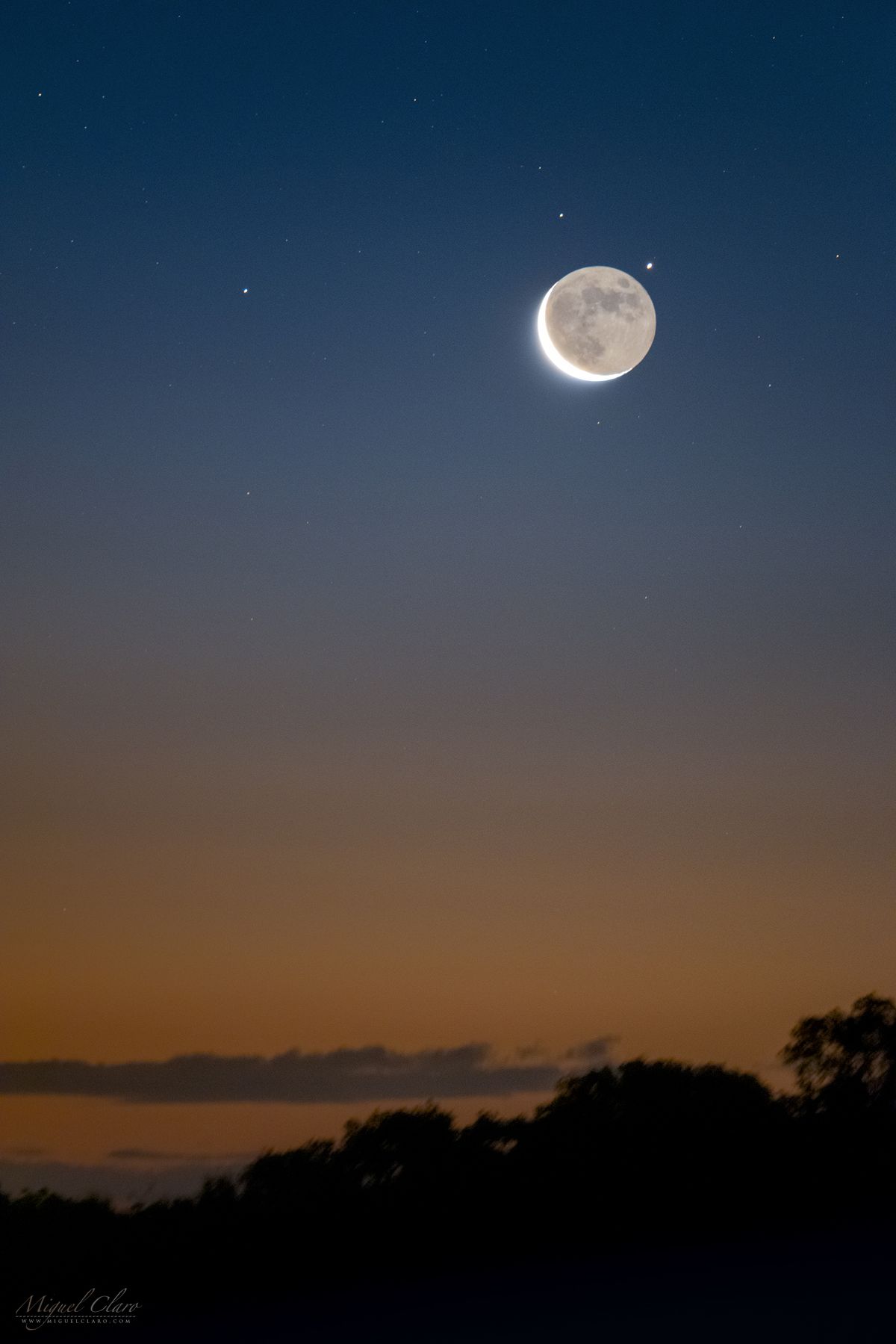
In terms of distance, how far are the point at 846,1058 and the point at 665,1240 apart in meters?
19.3

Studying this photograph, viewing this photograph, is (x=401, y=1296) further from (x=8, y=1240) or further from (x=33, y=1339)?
(x=8, y=1240)

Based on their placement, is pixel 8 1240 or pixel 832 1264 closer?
pixel 832 1264

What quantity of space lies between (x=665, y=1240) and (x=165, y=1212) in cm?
1187

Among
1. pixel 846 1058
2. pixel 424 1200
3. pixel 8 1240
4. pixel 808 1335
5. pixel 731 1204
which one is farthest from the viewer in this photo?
pixel 846 1058

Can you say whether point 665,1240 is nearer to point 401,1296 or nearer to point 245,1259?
point 401,1296

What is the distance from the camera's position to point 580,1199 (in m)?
24.1

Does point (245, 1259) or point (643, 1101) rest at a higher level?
point (643, 1101)

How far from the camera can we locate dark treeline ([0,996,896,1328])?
21531 millimetres

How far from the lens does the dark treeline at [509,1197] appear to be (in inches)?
848

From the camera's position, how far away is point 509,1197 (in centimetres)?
2512

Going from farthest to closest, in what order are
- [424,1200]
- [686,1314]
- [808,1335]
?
[424,1200], [686,1314], [808,1335]

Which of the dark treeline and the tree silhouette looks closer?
the dark treeline

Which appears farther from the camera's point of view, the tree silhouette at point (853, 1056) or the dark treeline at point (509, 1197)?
the tree silhouette at point (853, 1056)

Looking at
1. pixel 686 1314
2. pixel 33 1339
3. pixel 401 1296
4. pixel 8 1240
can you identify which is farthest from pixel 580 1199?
pixel 8 1240
